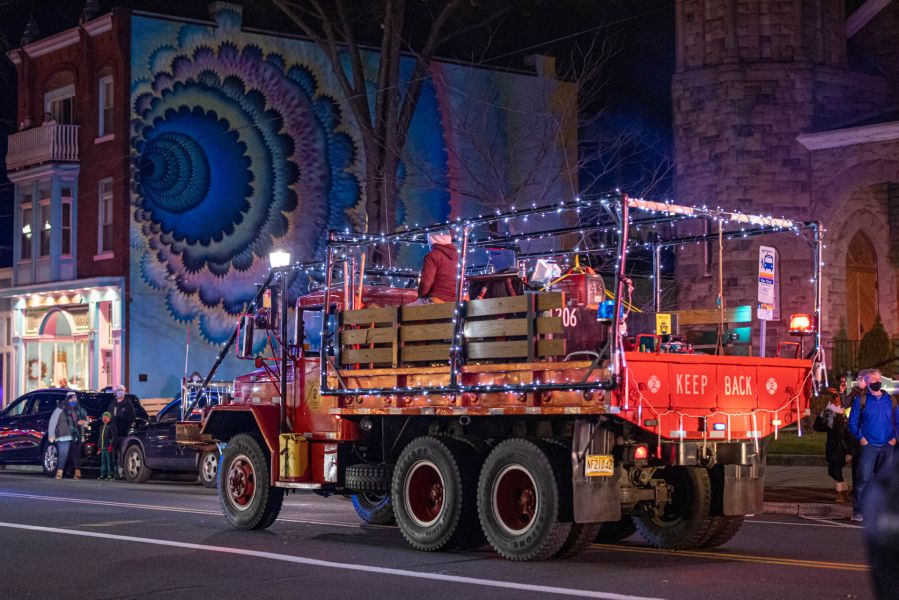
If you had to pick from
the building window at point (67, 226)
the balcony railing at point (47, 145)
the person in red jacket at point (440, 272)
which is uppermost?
the balcony railing at point (47, 145)

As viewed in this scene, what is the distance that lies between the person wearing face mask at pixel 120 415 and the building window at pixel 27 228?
600 inches

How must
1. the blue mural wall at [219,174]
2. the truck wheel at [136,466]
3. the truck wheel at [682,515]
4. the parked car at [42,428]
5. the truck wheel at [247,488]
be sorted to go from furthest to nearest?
1. the blue mural wall at [219,174]
2. the parked car at [42,428]
3. the truck wheel at [136,466]
4. the truck wheel at [247,488]
5. the truck wheel at [682,515]

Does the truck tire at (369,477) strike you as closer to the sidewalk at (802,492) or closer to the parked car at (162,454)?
the sidewalk at (802,492)

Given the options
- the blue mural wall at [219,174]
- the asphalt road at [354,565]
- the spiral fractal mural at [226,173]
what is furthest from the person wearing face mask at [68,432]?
the asphalt road at [354,565]

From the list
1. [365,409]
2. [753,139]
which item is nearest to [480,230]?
[753,139]

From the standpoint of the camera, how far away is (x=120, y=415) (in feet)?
88.2

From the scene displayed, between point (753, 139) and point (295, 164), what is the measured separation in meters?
13.1

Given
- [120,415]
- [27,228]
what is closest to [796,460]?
[120,415]

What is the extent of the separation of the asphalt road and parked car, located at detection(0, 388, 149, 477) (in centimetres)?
1096

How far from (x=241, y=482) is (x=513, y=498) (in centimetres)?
415

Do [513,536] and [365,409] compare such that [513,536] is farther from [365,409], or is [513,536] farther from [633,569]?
[365,409]

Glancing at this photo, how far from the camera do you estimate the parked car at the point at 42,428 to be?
89.5 ft

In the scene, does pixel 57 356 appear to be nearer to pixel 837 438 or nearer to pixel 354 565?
pixel 837 438

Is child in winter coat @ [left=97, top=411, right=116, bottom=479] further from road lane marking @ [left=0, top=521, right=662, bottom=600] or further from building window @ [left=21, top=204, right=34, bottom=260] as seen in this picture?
building window @ [left=21, top=204, right=34, bottom=260]
